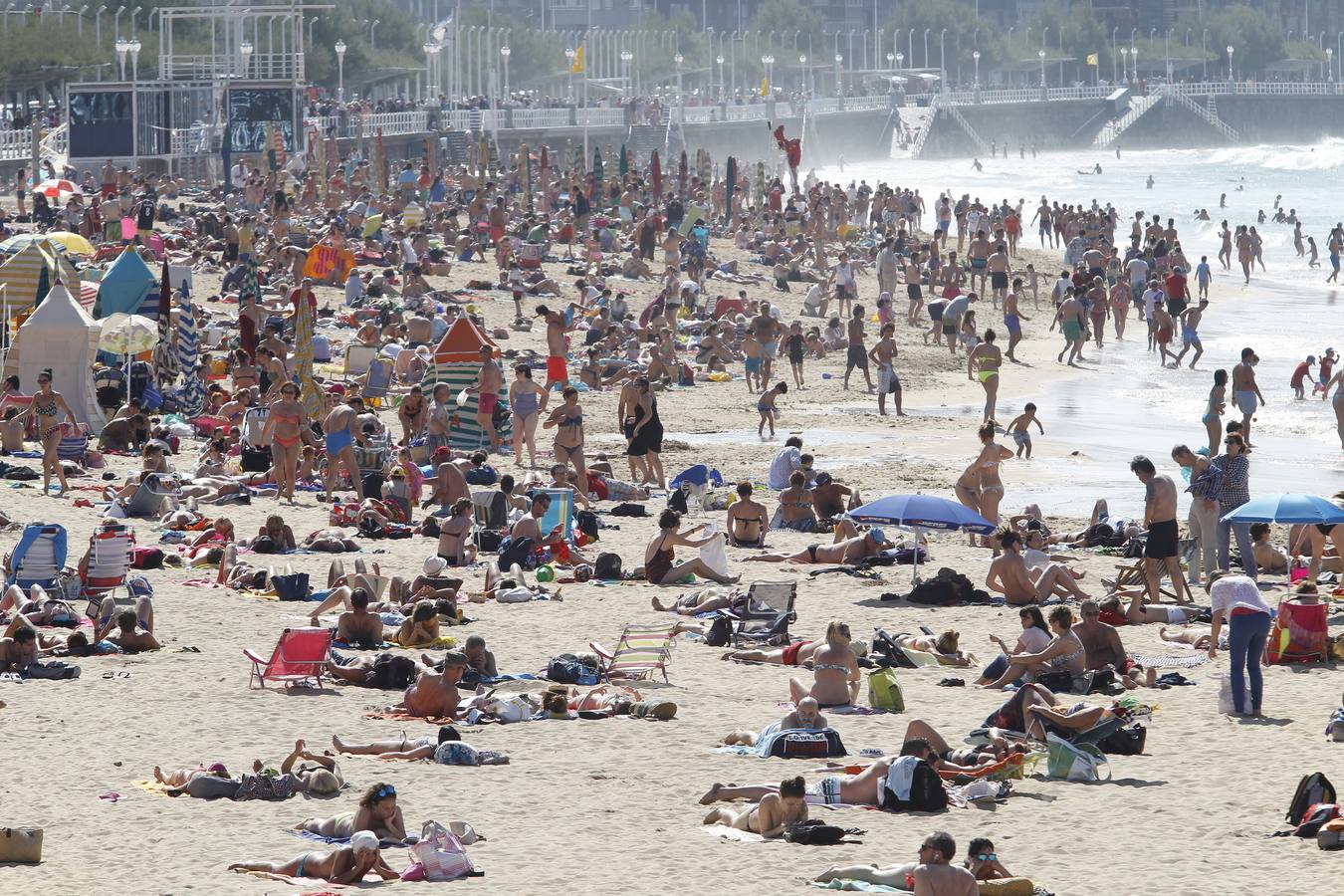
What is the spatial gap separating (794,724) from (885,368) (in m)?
10.8

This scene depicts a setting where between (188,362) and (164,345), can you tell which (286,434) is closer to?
(188,362)

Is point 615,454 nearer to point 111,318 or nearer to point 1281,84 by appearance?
point 111,318

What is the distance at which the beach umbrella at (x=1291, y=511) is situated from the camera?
414 inches

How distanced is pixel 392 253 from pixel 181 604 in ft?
53.0

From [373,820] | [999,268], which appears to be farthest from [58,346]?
[999,268]

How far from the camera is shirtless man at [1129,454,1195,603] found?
11.1m

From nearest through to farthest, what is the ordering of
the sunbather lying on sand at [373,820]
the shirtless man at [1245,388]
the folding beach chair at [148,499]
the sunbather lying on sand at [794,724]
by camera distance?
the sunbather lying on sand at [373,820] < the sunbather lying on sand at [794,724] < the folding beach chair at [148,499] < the shirtless man at [1245,388]

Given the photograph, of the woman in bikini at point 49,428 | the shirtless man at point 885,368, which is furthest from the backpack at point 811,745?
the shirtless man at point 885,368

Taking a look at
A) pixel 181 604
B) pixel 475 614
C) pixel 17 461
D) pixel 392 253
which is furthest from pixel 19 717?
pixel 392 253

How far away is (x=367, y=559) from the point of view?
12.4 m

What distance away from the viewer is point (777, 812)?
290 inches

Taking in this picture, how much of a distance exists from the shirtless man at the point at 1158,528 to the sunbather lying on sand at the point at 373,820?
217 inches

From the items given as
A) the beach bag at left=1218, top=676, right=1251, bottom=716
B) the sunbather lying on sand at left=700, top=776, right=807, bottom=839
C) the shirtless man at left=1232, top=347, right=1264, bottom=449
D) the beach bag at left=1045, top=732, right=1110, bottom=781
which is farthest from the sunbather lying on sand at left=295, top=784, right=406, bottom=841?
the shirtless man at left=1232, top=347, right=1264, bottom=449

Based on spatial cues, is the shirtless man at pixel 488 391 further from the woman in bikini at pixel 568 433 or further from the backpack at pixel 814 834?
the backpack at pixel 814 834
